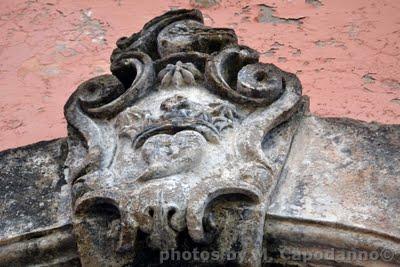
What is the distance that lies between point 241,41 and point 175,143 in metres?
1.45

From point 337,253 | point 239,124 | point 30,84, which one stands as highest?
point 239,124

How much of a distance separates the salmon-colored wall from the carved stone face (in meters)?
0.70

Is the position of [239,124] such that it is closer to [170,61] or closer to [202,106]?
[202,106]

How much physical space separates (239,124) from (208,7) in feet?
5.37

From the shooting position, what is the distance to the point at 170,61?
2938mm

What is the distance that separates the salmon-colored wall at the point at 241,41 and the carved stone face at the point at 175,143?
70 cm

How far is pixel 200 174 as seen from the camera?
100 inches

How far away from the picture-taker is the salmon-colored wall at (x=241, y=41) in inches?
Result: 144

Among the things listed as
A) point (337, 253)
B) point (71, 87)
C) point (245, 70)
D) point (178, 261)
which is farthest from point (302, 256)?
point (71, 87)

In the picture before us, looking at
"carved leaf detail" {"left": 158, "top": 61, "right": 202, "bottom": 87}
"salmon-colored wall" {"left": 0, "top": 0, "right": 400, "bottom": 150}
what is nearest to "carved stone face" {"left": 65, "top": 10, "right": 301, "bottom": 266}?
"carved leaf detail" {"left": 158, "top": 61, "right": 202, "bottom": 87}

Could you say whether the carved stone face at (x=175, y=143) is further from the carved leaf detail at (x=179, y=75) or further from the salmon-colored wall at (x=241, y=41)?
the salmon-colored wall at (x=241, y=41)

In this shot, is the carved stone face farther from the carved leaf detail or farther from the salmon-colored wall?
the salmon-colored wall

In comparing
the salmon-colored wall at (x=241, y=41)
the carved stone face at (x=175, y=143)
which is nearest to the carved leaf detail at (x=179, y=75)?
the carved stone face at (x=175, y=143)

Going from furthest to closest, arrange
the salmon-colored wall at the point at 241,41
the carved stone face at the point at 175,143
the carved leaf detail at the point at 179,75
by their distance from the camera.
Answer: the salmon-colored wall at the point at 241,41
the carved leaf detail at the point at 179,75
the carved stone face at the point at 175,143
